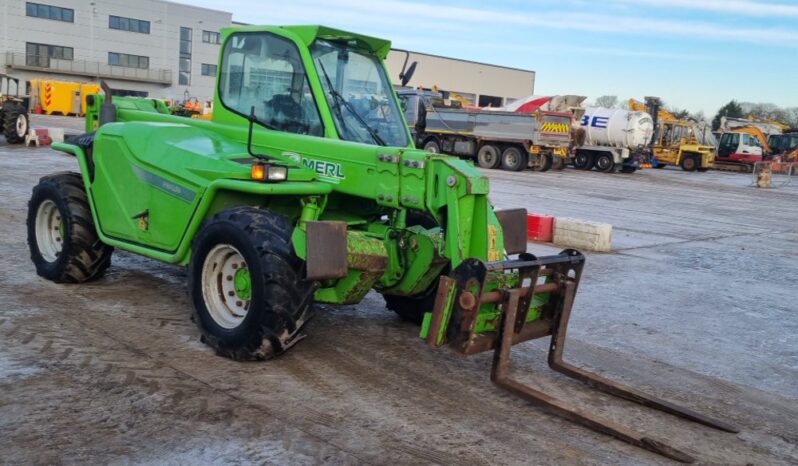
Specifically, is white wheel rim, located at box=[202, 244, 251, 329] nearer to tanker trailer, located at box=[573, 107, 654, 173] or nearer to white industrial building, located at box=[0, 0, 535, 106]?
tanker trailer, located at box=[573, 107, 654, 173]

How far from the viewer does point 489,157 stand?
31.1 meters

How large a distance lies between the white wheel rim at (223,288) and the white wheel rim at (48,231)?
2502 millimetres

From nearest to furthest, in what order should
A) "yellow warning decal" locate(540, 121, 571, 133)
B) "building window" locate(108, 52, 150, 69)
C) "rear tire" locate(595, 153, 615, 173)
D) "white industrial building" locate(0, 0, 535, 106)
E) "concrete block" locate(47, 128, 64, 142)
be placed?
"concrete block" locate(47, 128, 64, 142) → "yellow warning decal" locate(540, 121, 571, 133) → "rear tire" locate(595, 153, 615, 173) → "white industrial building" locate(0, 0, 535, 106) → "building window" locate(108, 52, 150, 69)

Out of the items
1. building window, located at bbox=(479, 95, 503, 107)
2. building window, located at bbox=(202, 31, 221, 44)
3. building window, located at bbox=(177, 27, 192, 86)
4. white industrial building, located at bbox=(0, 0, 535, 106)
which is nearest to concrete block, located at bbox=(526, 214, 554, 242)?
white industrial building, located at bbox=(0, 0, 535, 106)

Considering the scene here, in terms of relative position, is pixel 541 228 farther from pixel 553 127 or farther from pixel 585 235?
pixel 553 127

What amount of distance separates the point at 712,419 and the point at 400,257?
2.48 metres

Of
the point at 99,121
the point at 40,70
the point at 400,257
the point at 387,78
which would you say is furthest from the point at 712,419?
the point at 40,70

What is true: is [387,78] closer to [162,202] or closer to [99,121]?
[162,202]

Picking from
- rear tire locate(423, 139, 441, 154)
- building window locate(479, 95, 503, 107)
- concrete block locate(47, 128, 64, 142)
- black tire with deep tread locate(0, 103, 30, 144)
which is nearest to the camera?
black tire with deep tread locate(0, 103, 30, 144)

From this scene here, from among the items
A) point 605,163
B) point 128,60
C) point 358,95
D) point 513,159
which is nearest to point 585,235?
point 358,95

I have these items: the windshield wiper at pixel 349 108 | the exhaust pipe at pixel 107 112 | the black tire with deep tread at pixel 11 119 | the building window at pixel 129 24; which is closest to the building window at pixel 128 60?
the building window at pixel 129 24

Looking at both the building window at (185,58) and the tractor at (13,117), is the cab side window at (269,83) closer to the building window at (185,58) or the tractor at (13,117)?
the tractor at (13,117)

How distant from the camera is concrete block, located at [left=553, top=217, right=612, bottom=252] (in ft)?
39.2

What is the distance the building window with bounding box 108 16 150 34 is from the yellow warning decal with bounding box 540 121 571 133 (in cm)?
4802
